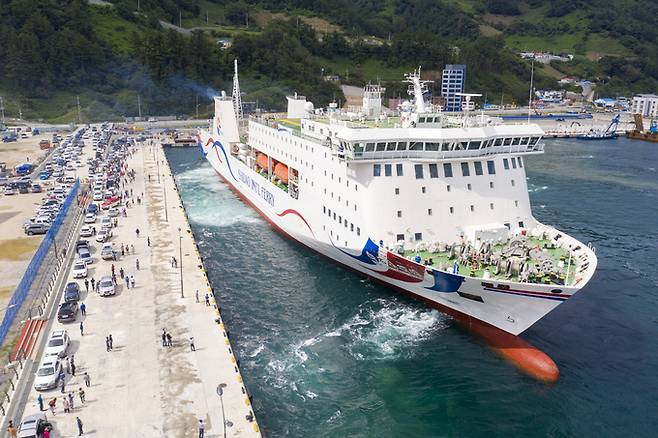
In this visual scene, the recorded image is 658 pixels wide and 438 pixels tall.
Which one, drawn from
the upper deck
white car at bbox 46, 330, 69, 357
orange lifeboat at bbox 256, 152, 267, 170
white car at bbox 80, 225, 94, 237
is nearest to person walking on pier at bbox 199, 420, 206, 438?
white car at bbox 46, 330, 69, 357

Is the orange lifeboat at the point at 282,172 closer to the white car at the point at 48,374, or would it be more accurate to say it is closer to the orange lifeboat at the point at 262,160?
the orange lifeboat at the point at 262,160

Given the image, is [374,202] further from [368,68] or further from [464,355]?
[368,68]

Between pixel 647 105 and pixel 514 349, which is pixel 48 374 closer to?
pixel 514 349

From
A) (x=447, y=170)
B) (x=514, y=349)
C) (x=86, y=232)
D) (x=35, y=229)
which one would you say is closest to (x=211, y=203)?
(x=86, y=232)

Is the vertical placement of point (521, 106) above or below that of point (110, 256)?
above

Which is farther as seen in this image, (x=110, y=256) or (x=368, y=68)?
(x=368, y=68)

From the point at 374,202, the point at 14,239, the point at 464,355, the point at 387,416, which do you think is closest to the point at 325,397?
the point at 387,416
